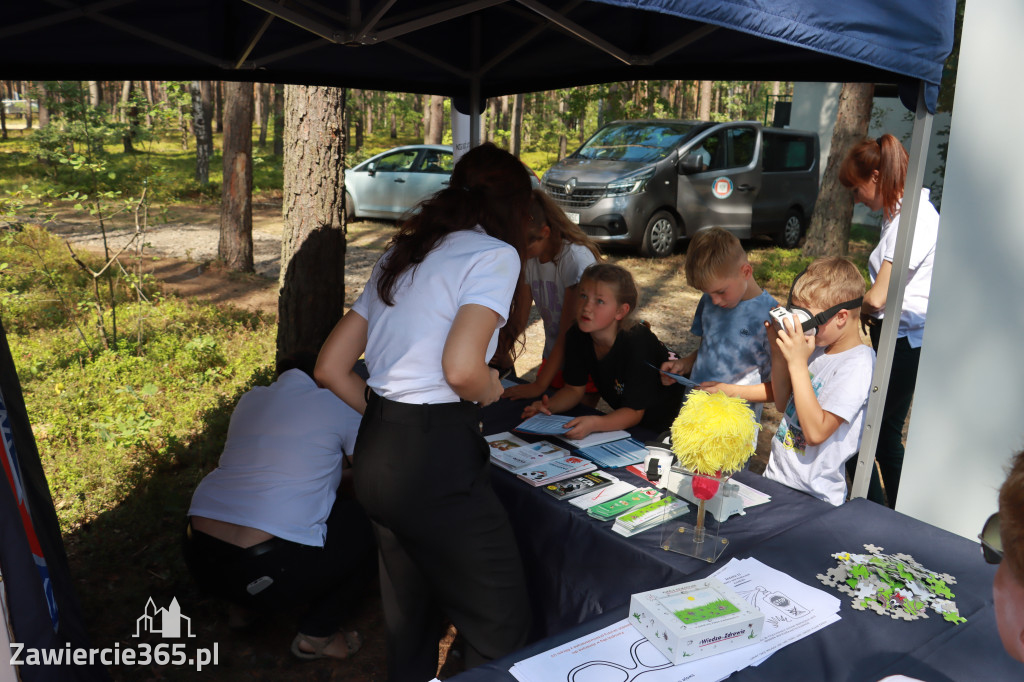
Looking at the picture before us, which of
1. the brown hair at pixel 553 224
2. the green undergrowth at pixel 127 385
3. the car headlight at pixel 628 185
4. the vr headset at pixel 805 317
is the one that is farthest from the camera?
the car headlight at pixel 628 185

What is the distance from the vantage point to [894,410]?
128 inches

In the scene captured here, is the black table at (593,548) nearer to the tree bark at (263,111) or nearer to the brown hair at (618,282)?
the brown hair at (618,282)

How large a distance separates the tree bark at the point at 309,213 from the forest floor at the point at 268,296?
5.94 feet

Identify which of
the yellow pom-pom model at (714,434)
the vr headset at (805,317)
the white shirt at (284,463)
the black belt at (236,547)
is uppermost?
the vr headset at (805,317)

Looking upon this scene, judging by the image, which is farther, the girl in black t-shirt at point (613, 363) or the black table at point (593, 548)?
the girl in black t-shirt at point (613, 363)

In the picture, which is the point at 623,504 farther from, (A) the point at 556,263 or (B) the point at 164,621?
(B) the point at 164,621

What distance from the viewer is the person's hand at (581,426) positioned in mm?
2773

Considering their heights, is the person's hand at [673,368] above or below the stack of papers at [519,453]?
above

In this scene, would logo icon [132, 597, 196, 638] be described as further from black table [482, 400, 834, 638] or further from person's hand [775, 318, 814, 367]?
person's hand [775, 318, 814, 367]

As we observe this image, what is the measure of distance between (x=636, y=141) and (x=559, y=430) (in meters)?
8.68

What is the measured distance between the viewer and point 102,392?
534 centimetres

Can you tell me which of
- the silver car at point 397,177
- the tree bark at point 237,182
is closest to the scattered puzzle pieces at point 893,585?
the tree bark at point 237,182

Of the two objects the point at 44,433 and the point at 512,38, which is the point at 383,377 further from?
the point at 44,433

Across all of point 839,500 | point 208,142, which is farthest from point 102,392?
point 208,142
